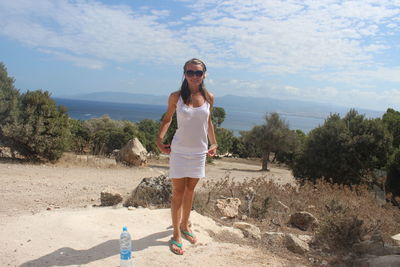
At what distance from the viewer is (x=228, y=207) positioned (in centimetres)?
629

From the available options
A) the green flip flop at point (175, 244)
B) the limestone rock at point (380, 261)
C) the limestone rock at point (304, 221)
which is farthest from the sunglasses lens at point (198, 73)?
the limestone rock at point (304, 221)

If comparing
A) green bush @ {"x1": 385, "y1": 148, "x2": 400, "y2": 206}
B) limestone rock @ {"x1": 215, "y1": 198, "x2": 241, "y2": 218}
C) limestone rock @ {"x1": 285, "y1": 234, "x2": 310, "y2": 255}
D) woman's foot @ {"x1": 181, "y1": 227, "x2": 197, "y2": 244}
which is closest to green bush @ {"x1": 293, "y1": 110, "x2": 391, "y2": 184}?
green bush @ {"x1": 385, "y1": 148, "x2": 400, "y2": 206}

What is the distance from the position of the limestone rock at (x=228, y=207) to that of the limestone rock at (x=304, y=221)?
3.42ft

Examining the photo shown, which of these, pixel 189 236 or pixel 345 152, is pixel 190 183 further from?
pixel 345 152

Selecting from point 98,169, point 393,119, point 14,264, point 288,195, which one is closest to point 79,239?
point 14,264

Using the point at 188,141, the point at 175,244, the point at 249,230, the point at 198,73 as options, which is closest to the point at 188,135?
the point at 188,141

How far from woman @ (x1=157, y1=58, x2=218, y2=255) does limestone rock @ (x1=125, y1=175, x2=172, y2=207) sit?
2.16 meters

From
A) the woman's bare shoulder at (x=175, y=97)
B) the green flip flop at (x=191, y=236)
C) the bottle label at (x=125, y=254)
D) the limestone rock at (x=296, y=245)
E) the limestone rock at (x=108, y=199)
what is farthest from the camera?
the limestone rock at (x=108, y=199)

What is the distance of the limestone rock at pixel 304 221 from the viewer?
6137 mm

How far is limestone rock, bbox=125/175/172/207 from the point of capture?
6195mm

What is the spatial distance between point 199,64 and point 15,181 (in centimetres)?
730

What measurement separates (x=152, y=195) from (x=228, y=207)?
1.45 metres

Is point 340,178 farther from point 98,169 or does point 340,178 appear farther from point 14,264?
point 14,264

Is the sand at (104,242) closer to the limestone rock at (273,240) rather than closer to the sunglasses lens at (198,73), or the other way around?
the limestone rock at (273,240)
